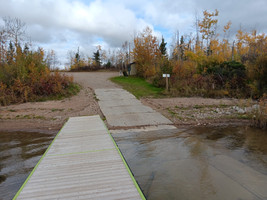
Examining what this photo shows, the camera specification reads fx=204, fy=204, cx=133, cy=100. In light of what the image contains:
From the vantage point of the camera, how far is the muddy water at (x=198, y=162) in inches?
148

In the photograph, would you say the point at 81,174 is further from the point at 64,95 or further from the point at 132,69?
the point at 132,69

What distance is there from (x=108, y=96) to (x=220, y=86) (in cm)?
817

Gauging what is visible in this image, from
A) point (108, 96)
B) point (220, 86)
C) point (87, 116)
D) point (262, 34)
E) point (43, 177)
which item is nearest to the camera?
point (43, 177)

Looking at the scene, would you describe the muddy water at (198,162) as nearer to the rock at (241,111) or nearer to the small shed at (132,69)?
the rock at (241,111)

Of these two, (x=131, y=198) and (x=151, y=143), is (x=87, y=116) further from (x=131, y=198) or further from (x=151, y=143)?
(x=131, y=198)

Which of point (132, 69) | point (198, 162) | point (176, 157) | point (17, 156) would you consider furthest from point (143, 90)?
point (132, 69)

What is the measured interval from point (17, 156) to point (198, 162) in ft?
15.0

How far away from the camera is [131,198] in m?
3.19

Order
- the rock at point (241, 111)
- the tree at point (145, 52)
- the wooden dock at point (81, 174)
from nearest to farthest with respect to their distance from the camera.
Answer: the wooden dock at point (81, 174) → the rock at point (241, 111) → the tree at point (145, 52)

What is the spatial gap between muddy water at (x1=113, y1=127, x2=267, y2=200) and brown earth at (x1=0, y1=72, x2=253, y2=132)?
5.24 ft

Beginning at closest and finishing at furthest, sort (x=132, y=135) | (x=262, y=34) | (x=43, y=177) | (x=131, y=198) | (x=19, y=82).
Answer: (x=131, y=198), (x=43, y=177), (x=132, y=135), (x=19, y=82), (x=262, y=34)

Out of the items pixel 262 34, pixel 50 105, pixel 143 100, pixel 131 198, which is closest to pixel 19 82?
pixel 50 105

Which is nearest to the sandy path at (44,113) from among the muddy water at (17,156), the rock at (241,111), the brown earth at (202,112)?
the muddy water at (17,156)

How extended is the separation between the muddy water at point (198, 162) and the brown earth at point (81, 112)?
5.24ft
